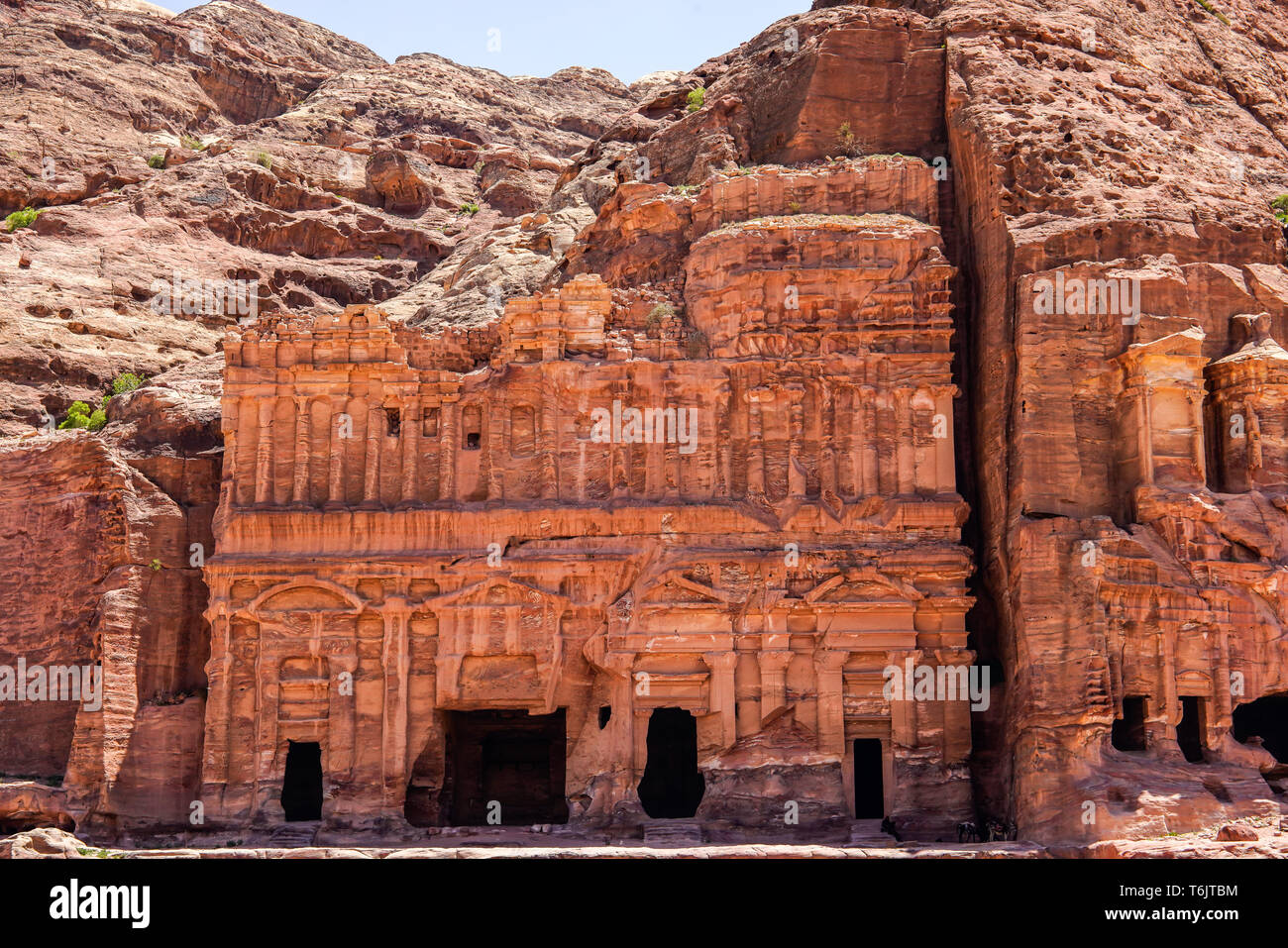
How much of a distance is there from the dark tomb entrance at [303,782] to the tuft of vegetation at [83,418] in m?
9.50

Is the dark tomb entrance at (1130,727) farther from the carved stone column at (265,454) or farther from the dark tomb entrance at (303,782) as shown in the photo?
the carved stone column at (265,454)

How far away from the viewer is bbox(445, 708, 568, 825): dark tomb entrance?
36812 millimetres

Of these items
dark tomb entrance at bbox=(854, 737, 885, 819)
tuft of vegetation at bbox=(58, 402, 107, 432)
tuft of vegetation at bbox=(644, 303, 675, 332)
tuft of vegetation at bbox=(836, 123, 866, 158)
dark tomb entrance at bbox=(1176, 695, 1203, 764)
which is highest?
tuft of vegetation at bbox=(836, 123, 866, 158)

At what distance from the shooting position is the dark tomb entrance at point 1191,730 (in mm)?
31984

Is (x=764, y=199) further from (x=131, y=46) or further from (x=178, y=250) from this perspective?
(x=131, y=46)

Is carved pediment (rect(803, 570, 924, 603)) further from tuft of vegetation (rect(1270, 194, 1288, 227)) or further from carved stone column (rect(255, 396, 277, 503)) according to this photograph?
tuft of vegetation (rect(1270, 194, 1288, 227))

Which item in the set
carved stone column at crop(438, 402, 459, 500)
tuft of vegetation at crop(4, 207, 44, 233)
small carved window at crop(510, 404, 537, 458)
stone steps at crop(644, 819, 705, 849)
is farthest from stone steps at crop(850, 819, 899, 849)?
tuft of vegetation at crop(4, 207, 44, 233)

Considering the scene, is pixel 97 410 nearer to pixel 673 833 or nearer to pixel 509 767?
pixel 509 767

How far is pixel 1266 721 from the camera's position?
34844 mm

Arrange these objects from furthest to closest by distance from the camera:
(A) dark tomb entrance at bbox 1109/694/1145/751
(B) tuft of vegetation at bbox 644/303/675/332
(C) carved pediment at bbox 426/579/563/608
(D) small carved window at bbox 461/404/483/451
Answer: (B) tuft of vegetation at bbox 644/303/675/332
(D) small carved window at bbox 461/404/483/451
(C) carved pediment at bbox 426/579/563/608
(A) dark tomb entrance at bbox 1109/694/1145/751

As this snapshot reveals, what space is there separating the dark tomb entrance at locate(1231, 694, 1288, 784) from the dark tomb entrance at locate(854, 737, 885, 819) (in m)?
7.39

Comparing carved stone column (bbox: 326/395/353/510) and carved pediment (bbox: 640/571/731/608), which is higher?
carved stone column (bbox: 326/395/353/510)

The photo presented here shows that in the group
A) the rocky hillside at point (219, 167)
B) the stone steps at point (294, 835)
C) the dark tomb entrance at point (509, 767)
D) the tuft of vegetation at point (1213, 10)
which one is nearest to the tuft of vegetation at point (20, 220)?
the rocky hillside at point (219, 167)

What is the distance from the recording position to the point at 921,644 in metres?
33.8
